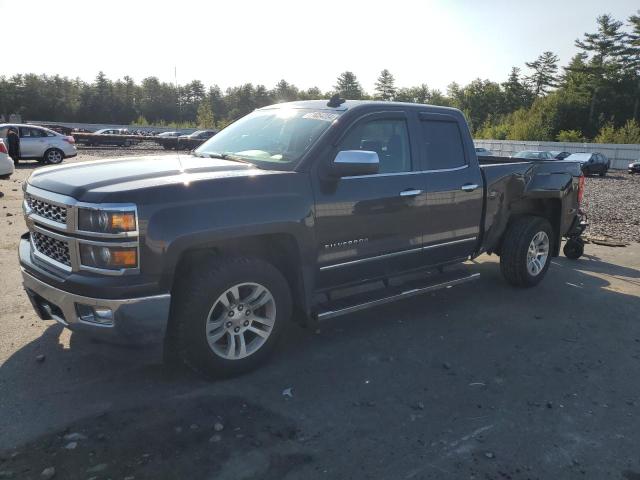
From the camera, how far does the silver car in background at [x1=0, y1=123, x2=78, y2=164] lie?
19.9 meters

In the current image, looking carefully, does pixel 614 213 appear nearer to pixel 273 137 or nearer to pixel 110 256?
pixel 273 137

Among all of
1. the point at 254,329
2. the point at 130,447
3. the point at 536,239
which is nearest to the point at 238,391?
the point at 254,329

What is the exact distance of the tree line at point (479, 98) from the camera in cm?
6756

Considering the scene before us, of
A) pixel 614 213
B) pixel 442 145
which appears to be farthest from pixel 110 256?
pixel 614 213

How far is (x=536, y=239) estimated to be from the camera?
20.7ft

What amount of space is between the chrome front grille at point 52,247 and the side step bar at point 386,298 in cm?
182

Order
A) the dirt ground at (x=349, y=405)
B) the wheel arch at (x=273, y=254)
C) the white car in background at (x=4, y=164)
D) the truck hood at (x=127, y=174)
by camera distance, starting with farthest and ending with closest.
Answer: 1. the white car in background at (x=4, y=164)
2. the wheel arch at (x=273, y=254)
3. the truck hood at (x=127, y=174)
4. the dirt ground at (x=349, y=405)

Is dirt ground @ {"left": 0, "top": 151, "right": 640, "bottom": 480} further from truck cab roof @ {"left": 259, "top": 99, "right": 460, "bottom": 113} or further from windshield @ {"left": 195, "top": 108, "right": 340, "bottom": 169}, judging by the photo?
truck cab roof @ {"left": 259, "top": 99, "right": 460, "bottom": 113}

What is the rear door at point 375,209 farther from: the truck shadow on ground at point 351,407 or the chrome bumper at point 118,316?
the chrome bumper at point 118,316

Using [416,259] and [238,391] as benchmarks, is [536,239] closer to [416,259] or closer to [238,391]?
[416,259]

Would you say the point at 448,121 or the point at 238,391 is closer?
the point at 238,391

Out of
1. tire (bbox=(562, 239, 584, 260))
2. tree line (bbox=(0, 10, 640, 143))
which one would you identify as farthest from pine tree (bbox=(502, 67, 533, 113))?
tire (bbox=(562, 239, 584, 260))

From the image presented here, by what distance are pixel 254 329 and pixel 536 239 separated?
392 cm

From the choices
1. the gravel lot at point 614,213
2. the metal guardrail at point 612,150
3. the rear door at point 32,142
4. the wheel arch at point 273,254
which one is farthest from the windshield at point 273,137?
the metal guardrail at point 612,150
